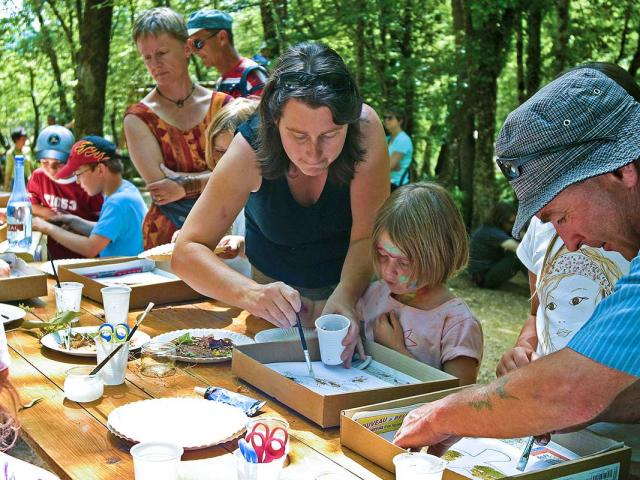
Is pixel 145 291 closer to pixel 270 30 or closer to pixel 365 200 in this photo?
pixel 365 200

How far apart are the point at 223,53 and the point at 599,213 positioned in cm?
331

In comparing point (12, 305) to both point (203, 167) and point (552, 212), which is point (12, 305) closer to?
point (203, 167)

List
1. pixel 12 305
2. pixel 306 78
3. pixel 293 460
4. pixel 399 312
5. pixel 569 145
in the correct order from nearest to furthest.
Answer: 1. pixel 569 145
2. pixel 293 460
3. pixel 306 78
4. pixel 399 312
5. pixel 12 305

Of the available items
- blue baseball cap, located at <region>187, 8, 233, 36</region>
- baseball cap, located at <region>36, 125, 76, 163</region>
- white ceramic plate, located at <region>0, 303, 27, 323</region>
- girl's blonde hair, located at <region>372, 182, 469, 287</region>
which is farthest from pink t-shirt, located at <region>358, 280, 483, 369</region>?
baseball cap, located at <region>36, 125, 76, 163</region>

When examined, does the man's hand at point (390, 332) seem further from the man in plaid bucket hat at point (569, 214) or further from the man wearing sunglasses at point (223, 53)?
the man wearing sunglasses at point (223, 53)

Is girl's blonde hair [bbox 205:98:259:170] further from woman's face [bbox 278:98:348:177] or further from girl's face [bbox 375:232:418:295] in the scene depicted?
girl's face [bbox 375:232:418:295]

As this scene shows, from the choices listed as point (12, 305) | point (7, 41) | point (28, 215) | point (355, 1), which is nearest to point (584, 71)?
point (12, 305)

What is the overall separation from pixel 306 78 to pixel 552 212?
0.98 m

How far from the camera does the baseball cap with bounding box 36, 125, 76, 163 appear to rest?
534cm

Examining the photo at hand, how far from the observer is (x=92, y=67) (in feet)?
26.3

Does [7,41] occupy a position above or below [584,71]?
above

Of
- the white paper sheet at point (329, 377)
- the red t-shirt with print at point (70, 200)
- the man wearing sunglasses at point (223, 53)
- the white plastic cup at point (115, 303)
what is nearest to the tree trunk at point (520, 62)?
the man wearing sunglasses at point (223, 53)

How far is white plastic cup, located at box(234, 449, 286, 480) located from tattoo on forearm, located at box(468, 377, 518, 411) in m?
0.39

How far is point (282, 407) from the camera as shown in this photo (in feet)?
6.39
